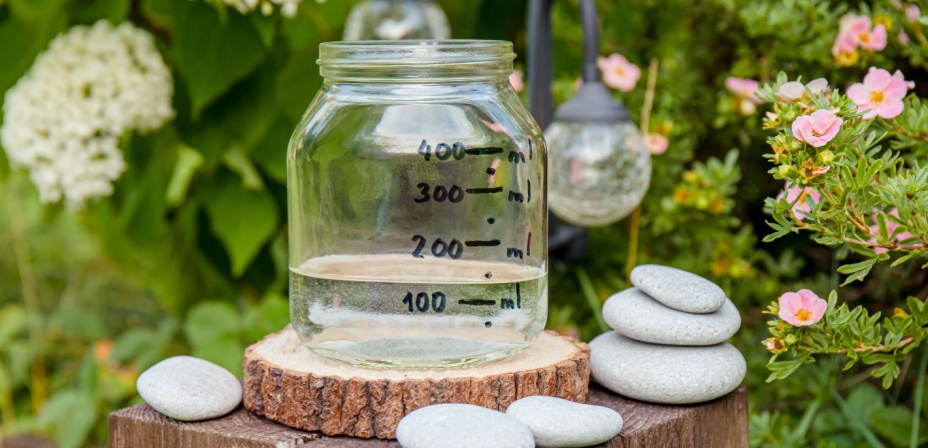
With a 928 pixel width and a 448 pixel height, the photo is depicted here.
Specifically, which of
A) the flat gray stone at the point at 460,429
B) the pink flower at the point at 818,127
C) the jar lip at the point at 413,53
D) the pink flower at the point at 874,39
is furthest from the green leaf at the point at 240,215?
the pink flower at the point at 818,127

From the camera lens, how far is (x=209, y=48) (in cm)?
218

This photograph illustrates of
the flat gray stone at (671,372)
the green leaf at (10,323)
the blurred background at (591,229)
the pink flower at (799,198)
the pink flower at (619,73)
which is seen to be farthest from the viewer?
the green leaf at (10,323)

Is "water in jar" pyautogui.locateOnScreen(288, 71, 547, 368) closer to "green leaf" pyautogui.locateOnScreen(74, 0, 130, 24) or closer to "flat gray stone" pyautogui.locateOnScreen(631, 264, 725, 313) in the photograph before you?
"flat gray stone" pyautogui.locateOnScreen(631, 264, 725, 313)

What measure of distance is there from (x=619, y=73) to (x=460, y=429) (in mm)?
1344

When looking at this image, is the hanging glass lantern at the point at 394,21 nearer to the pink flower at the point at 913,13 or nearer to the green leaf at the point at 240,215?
the green leaf at the point at 240,215

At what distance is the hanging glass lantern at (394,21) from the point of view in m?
2.30

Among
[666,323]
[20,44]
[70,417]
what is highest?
[20,44]

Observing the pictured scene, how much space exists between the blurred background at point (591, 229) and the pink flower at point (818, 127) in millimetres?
374

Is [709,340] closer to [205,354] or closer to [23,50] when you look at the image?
[205,354]

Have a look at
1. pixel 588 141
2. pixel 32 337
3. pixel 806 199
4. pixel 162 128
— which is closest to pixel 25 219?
pixel 32 337

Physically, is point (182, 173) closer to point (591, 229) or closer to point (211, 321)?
point (211, 321)

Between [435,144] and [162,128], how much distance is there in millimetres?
1337

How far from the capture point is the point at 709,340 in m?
1.49

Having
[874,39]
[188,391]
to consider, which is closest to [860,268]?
[874,39]
